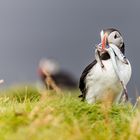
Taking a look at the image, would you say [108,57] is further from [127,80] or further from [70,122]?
[70,122]

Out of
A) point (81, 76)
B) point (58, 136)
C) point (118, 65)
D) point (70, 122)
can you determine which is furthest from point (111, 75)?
point (58, 136)

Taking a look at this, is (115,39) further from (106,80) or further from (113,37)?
(106,80)

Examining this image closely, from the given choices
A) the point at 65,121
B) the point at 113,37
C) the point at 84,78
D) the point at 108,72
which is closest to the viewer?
the point at 65,121

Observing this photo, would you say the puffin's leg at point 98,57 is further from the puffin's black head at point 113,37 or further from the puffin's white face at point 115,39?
the puffin's white face at point 115,39

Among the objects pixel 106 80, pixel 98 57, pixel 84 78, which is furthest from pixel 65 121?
pixel 84 78

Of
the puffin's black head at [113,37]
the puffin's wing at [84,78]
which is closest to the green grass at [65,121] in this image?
the puffin's wing at [84,78]

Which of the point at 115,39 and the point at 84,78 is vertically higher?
the point at 115,39

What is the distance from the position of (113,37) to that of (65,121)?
219 cm

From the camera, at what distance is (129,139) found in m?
4.82

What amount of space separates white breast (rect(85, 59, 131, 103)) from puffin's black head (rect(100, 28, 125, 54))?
0.28 meters

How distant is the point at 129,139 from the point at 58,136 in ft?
2.51

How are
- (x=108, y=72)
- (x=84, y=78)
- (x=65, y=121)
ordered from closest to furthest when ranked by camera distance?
1. (x=65, y=121)
2. (x=108, y=72)
3. (x=84, y=78)

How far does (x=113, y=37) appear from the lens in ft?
23.9

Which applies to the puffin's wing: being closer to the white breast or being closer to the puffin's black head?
the white breast
